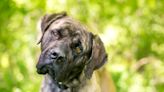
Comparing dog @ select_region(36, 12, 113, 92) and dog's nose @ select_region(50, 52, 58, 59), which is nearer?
dog's nose @ select_region(50, 52, 58, 59)

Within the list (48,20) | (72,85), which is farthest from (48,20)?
(72,85)

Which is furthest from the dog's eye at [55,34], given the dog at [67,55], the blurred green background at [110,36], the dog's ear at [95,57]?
the blurred green background at [110,36]

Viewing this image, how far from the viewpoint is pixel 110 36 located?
1255 centimetres

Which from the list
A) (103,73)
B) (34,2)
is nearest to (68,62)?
(103,73)

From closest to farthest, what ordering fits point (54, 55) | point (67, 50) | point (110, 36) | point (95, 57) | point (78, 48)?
1. point (54, 55)
2. point (67, 50)
3. point (78, 48)
4. point (95, 57)
5. point (110, 36)

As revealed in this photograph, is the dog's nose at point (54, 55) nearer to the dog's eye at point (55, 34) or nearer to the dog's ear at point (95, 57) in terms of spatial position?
the dog's eye at point (55, 34)

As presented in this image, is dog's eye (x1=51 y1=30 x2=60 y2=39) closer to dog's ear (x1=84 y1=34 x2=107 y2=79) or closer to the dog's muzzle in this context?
the dog's muzzle

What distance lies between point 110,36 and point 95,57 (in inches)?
194

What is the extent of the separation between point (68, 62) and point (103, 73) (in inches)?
67.7

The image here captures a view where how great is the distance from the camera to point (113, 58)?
1384 cm

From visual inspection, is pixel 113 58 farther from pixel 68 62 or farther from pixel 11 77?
pixel 68 62

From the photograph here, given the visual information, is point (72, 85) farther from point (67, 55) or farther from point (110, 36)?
point (110, 36)

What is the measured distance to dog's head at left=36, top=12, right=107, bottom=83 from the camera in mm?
7297

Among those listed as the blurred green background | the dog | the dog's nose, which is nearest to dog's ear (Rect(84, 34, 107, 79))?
the dog
